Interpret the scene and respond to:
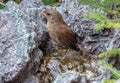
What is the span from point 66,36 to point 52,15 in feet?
1.37

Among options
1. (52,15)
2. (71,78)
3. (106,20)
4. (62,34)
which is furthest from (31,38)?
(106,20)

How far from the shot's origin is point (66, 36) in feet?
17.4

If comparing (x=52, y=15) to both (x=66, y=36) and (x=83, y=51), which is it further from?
(x=83, y=51)

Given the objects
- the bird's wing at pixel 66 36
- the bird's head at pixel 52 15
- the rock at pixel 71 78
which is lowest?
→ the rock at pixel 71 78

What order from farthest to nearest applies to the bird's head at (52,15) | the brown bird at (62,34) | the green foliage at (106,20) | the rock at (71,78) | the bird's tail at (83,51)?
the bird's head at (52,15) → the brown bird at (62,34) → the bird's tail at (83,51) → the rock at (71,78) → the green foliage at (106,20)

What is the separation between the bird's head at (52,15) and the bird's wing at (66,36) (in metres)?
0.16

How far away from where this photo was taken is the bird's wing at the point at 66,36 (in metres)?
5.29

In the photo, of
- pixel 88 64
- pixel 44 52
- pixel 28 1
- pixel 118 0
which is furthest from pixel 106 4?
pixel 28 1

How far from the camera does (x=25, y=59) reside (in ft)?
15.3

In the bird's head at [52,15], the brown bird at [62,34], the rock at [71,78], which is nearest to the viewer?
the rock at [71,78]

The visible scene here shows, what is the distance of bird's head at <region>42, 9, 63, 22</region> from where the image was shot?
216 inches

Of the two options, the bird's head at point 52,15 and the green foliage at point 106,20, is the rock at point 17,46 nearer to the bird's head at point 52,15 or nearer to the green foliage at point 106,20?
the bird's head at point 52,15

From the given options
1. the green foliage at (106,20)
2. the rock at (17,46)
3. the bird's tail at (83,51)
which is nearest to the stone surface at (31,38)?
the rock at (17,46)

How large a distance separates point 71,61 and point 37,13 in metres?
0.91
